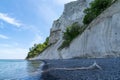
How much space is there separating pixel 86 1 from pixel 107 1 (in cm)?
2728

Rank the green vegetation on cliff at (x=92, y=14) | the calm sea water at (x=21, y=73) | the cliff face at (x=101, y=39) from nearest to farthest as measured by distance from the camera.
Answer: the calm sea water at (x=21, y=73)
the cliff face at (x=101, y=39)
the green vegetation on cliff at (x=92, y=14)

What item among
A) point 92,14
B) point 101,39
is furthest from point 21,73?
point 92,14

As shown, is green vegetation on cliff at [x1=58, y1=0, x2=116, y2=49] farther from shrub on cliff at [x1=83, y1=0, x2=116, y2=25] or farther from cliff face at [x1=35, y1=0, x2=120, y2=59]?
cliff face at [x1=35, y1=0, x2=120, y2=59]

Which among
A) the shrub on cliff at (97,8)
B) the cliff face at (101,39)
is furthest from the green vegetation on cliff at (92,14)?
the cliff face at (101,39)

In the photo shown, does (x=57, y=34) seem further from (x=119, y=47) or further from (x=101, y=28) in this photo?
(x=119, y=47)

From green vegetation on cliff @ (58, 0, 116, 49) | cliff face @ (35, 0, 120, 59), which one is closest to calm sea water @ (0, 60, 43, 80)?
cliff face @ (35, 0, 120, 59)

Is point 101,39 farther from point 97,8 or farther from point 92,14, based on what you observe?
point 97,8

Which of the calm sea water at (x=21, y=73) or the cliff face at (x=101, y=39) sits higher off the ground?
the cliff face at (x=101, y=39)

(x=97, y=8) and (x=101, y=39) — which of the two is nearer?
(x=101, y=39)

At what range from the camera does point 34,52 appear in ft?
557

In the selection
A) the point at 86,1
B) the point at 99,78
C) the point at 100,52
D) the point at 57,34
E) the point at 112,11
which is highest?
the point at 86,1

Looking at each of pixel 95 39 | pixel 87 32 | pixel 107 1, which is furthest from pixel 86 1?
pixel 95 39

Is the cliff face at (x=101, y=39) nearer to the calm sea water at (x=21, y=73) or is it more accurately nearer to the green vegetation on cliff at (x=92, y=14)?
the green vegetation on cliff at (x=92, y=14)

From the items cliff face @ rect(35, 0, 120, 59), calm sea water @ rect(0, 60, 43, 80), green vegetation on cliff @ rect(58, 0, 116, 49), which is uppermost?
green vegetation on cliff @ rect(58, 0, 116, 49)
